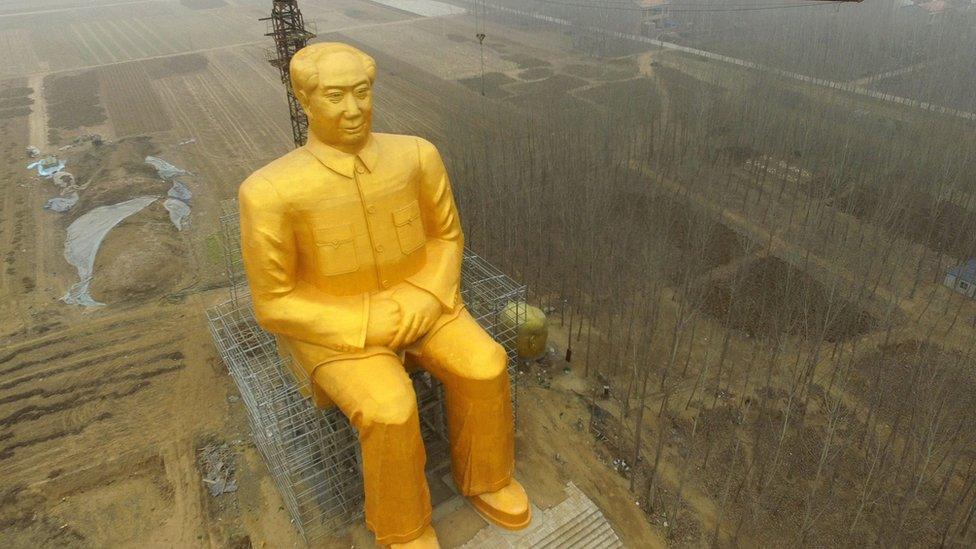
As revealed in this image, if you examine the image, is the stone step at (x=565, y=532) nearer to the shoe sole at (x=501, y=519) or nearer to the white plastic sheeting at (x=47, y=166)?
the shoe sole at (x=501, y=519)

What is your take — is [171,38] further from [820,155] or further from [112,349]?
[820,155]

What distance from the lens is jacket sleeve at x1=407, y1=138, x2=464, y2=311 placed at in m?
8.71

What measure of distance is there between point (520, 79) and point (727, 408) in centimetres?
2452

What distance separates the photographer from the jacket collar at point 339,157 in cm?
793

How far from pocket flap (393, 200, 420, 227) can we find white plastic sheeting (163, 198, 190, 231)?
12.8m

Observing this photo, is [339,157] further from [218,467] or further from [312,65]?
[218,467]

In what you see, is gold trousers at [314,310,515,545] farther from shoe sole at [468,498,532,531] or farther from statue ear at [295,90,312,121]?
statue ear at [295,90,312,121]

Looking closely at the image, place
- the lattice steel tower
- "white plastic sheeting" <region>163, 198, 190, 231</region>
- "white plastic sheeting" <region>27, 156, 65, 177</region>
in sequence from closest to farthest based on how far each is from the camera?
the lattice steel tower
"white plastic sheeting" <region>163, 198, 190, 231</region>
"white plastic sheeting" <region>27, 156, 65, 177</region>

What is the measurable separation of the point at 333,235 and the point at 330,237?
48mm

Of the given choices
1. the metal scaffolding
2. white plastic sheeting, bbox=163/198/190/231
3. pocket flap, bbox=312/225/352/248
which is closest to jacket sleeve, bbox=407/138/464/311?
pocket flap, bbox=312/225/352/248

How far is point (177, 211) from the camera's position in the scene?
1945cm

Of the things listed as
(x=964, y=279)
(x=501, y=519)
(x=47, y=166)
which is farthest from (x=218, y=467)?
(x=47, y=166)

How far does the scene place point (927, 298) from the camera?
15484 mm

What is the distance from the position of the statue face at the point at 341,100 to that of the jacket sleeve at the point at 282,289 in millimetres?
1051
